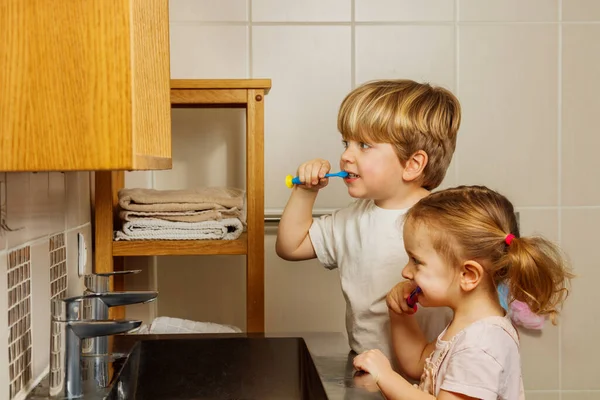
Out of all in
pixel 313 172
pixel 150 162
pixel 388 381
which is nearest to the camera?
pixel 150 162

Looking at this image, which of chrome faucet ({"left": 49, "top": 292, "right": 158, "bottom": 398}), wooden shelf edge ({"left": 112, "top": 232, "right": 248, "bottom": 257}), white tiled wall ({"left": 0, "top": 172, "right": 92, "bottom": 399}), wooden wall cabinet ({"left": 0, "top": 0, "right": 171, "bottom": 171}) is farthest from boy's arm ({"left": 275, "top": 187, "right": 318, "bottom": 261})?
wooden wall cabinet ({"left": 0, "top": 0, "right": 171, "bottom": 171})

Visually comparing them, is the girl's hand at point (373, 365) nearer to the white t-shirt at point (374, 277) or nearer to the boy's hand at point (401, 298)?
the boy's hand at point (401, 298)

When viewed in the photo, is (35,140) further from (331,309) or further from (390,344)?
(331,309)

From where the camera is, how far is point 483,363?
1.04m

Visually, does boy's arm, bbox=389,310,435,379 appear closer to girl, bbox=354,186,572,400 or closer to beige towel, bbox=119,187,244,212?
girl, bbox=354,186,572,400

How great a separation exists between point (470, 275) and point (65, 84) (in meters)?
0.66

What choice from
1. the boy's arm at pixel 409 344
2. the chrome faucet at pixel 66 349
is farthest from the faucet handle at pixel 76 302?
the boy's arm at pixel 409 344

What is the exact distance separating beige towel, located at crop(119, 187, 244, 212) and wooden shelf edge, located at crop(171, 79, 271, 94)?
227mm

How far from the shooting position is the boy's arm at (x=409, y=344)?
Result: 1.25 m

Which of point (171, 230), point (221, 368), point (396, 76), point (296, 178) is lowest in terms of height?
point (221, 368)

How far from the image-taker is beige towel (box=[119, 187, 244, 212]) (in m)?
1.56

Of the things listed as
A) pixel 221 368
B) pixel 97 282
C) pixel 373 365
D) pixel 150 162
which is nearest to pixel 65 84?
pixel 150 162

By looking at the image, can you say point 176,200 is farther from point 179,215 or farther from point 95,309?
point 95,309

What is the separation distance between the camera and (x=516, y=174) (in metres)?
1.94
